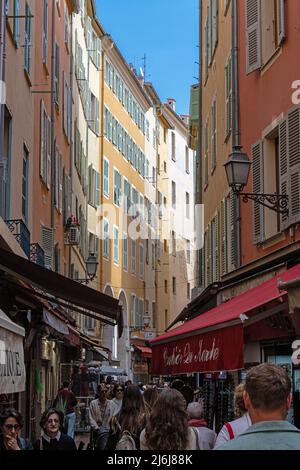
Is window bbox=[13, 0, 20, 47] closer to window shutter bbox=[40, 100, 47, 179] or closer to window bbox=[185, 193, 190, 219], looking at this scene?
window shutter bbox=[40, 100, 47, 179]

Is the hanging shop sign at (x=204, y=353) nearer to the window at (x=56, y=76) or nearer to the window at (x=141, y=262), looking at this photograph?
the window at (x=56, y=76)

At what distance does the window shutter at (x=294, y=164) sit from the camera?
12.0 meters

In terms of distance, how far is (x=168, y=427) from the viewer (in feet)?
19.1

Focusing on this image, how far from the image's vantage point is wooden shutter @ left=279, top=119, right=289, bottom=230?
12.5m

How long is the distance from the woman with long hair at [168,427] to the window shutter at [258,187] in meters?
8.21

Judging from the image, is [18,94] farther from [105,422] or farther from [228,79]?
[105,422]

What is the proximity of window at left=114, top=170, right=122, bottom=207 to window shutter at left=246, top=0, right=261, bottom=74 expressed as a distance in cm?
2879

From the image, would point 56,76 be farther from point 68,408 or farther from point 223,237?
point 68,408

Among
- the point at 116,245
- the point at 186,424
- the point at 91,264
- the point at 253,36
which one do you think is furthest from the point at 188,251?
the point at 186,424

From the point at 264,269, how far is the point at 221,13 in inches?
317

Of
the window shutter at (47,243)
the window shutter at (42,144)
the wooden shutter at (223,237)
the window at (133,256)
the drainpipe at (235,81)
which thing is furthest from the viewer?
the window at (133,256)

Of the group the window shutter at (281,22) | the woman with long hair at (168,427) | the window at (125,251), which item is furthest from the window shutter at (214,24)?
the window at (125,251)

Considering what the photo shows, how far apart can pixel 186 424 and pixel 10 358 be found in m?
1.52

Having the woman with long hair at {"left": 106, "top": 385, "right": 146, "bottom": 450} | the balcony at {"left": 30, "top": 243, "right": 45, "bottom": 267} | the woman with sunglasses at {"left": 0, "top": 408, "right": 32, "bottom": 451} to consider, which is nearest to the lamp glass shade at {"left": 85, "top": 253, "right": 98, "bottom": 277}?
the balcony at {"left": 30, "top": 243, "right": 45, "bottom": 267}
